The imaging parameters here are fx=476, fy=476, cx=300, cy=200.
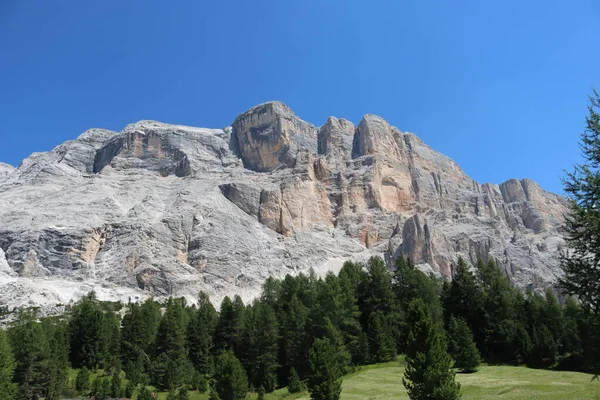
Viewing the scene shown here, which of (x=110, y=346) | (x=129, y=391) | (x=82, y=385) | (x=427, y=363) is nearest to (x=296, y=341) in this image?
(x=129, y=391)

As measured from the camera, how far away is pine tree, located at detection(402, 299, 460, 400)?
25656 mm

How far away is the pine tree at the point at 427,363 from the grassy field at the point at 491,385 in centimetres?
766

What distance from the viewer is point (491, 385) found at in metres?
37.1

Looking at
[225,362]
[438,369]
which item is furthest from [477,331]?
[438,369]

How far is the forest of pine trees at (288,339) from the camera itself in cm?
5406

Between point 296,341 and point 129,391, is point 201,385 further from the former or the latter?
point 296,341

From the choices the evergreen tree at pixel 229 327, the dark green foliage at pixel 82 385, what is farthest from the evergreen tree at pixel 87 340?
the evergreen tree at pixel 229 327

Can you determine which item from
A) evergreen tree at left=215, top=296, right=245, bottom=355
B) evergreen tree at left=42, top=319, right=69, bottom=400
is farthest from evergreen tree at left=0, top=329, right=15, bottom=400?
evergreen tree at left=215, top=296, right=245, bottom=355

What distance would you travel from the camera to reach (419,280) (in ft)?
243

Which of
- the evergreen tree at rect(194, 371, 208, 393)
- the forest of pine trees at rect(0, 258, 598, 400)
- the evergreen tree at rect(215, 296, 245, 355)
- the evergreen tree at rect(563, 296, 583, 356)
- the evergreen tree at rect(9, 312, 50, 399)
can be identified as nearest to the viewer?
the forest of pine trees at rect(0, 258, 598, 400)

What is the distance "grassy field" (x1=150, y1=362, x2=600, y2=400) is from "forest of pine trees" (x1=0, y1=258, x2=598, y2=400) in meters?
2.84

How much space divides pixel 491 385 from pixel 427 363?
14.4 meters

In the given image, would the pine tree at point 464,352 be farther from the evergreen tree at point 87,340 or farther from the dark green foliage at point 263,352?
the evergreen tree at point 87,340

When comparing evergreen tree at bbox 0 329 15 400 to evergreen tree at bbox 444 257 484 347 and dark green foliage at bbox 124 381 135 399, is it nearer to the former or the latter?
dark green foliage at bbox 124 381 135 399
